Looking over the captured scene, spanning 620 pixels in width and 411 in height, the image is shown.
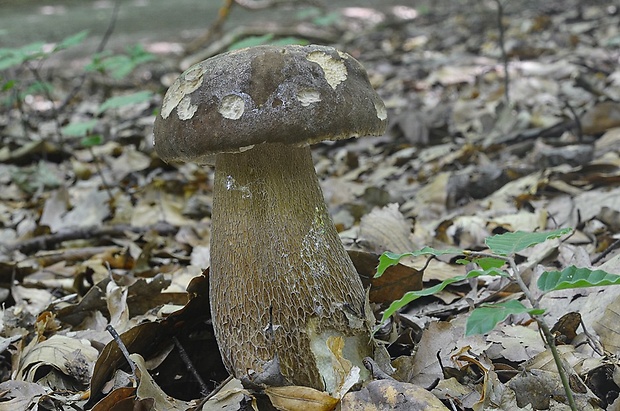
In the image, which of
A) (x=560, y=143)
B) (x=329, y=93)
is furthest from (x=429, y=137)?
(x=329, y=93)

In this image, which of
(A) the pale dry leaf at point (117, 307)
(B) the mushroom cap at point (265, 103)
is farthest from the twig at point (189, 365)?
(B) the mushroom cap at point (265, 103)

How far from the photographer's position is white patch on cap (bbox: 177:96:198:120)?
5.74ft

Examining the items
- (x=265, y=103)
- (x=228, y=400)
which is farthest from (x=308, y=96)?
(x=228, y=400)

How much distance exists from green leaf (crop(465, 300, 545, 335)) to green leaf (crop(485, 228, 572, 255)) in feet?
0.74

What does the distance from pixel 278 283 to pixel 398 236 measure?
1.06 meters

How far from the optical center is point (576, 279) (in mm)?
1207

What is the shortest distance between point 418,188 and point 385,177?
0.48 meters

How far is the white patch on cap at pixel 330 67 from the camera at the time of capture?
177cm

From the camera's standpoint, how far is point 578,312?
2.03m

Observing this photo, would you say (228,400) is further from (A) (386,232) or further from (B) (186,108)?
(A) (386,232)

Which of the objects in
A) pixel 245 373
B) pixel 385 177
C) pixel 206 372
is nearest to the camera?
pixel 245 373

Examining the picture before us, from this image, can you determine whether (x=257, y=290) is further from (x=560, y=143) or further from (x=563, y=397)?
(x=560, y=143)

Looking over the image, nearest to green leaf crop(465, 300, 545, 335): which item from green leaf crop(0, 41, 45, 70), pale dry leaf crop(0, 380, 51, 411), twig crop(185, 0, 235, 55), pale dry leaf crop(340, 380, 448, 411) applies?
pale dry leaf crop(340, 380, 448, 411)

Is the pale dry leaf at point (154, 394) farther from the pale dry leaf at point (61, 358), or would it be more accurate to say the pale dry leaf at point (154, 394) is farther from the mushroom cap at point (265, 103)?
the mushroom cap at point (265, 103)
